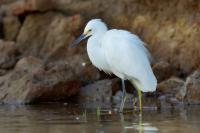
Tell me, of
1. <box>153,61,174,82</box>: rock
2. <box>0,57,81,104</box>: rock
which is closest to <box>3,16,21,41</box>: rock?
<box>0,57,81,104</box>: rock

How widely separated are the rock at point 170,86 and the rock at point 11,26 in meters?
4.71

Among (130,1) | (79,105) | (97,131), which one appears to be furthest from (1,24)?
(97,131)

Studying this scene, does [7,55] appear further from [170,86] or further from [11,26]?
[170,86]

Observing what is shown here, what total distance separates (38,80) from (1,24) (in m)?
3.76

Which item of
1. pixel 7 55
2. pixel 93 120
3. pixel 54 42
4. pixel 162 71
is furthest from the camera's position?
pixel 54 42

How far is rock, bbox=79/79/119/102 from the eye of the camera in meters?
15.7

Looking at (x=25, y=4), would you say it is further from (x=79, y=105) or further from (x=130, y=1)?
(x=79, y=105)

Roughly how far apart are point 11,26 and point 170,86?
5064mm

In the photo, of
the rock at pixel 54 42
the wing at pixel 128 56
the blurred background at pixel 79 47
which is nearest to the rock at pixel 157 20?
the blurred background at pixel 79 47

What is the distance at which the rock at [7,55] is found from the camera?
56.8 feet

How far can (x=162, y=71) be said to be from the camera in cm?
1603

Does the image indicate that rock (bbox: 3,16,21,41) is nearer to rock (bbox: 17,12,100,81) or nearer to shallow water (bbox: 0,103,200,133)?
rock (bbox: 17,12,100,81)

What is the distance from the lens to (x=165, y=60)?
16609 mm

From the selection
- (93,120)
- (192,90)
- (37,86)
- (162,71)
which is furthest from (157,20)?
(93,120)
